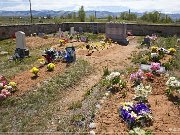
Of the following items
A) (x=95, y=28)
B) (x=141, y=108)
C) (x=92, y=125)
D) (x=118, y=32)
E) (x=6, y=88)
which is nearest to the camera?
(x=92, y=125)

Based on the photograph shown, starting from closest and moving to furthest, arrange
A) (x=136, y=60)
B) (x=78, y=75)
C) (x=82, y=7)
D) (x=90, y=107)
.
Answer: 1. (x=90, y=107)
2. (x=78, y=75)
3. (x=136, y=60)
4. (x=82, y=7)

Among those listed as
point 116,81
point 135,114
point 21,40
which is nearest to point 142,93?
point 135,114

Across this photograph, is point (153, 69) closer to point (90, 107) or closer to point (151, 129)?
point (90, 107)

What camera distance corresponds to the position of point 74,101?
38.8 ft

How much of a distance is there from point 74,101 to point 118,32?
14.4 meters

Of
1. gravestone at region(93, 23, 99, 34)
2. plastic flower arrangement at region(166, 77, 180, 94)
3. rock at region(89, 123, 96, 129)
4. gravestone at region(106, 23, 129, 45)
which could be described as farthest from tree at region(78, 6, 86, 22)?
rock at region(89, 123, 96, 129)

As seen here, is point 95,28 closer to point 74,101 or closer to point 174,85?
point 74,101

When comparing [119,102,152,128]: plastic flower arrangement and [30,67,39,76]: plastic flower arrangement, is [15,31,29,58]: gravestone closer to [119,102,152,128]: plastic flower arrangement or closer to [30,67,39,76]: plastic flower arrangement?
[30,67,39,76]: plastic flower arrangement

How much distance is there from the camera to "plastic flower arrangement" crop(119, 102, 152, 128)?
8.92 metres

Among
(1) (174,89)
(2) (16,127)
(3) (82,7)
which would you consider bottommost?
(2) (16,127)

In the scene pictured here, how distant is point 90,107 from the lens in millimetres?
10797

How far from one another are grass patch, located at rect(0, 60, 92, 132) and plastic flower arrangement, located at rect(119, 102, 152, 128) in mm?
2514

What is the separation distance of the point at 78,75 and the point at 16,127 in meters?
5.75

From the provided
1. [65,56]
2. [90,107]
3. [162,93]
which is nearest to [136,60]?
[65,56]
